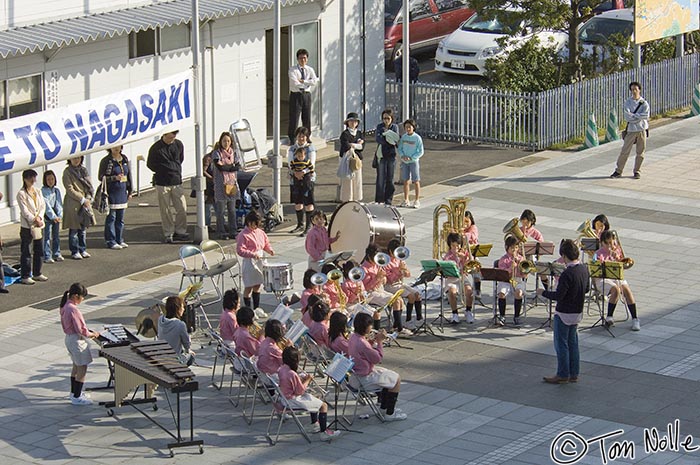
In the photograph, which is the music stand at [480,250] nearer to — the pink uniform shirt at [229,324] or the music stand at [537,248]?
the music stand at [537,248]

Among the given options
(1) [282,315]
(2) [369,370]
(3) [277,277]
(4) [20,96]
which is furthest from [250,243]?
(4) [20,96]

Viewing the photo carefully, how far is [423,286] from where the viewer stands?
846 inches

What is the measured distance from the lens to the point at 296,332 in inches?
672

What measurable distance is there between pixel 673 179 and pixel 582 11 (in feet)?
19.4

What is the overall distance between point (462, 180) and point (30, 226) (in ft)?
31.7

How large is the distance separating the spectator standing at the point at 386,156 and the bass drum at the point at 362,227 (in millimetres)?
4800

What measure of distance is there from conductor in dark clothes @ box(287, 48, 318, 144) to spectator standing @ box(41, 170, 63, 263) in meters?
7.95

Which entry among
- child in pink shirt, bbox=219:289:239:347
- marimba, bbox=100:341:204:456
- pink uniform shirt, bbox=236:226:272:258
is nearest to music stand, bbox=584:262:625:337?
pink uniform shirt, bbox=236:226:272:258

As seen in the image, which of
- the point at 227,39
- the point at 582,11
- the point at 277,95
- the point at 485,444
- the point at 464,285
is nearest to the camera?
the point at 485,444

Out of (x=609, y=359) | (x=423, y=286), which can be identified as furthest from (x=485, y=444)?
(x=423, y=286)

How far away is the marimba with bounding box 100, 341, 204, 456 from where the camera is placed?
620 inches

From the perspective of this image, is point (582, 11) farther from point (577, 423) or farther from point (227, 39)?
point (577, 423)

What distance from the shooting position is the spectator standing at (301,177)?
24.5 metres

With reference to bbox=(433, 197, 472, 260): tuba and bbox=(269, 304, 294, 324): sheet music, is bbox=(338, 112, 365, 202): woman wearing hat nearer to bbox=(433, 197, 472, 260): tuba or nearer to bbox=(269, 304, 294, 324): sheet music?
bbox=(433, 197, 472, 260): tuba
